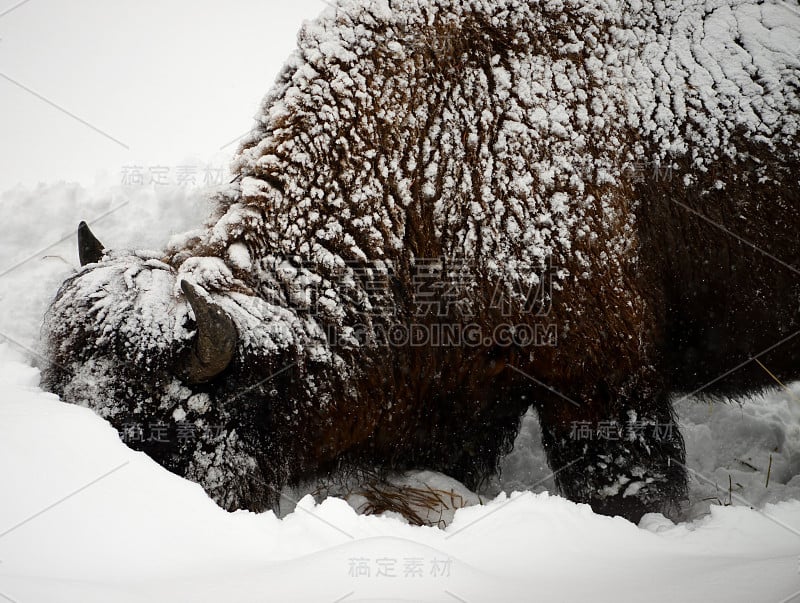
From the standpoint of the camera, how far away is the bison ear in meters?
2.54

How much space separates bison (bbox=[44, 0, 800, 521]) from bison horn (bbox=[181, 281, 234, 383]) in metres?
0.23

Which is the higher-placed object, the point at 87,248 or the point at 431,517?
the point at 87,248

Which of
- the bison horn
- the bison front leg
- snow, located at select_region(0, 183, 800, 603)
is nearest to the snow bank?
snow, located at select_region(0, 183, 800, 603)

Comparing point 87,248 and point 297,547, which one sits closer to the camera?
point 297,547

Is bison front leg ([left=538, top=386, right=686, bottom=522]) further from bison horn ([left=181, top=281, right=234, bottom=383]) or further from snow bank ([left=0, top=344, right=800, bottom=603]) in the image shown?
bison horn ([left=181, top=281, right=234, bottom=383])

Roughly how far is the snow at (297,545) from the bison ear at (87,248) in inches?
4.5

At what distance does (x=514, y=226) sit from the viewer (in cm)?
261

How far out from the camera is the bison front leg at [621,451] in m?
2.74

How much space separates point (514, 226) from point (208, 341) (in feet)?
4.46

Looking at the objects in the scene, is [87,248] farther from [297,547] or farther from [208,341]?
[297,547]

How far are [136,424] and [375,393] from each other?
975 mm

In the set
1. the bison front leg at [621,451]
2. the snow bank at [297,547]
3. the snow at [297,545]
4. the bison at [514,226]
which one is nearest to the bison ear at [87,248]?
the bison at [514,226]

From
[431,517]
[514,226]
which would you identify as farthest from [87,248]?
[431,517]

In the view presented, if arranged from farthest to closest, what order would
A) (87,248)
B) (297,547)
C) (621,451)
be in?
1. (621,451)
2. (87,248)
3. (297,547)
